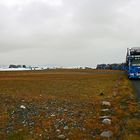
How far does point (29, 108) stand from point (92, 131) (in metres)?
5.69

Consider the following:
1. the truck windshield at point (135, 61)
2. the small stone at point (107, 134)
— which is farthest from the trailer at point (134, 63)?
the small stone at point (107, 134)

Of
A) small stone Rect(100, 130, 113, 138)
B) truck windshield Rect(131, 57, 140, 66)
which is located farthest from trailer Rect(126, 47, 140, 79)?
small stone Rect(100, 130, 113, 138)

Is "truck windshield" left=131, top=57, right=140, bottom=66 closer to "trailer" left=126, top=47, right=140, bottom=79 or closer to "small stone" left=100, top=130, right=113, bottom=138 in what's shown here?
"trailer" left=126, top=47, right=140, bottom=79

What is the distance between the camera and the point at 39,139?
10.8 metres

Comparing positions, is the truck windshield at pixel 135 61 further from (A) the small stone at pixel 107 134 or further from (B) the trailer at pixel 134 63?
(A) the small stone at pixel 107 134

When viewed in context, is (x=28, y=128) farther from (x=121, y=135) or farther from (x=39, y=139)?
(x=121, y=135)

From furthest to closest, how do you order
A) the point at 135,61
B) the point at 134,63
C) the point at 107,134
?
the point at 135,61 < the point at 134,63 < the point at 107,134

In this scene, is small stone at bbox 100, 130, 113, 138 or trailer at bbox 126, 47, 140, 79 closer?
small stone at bbox 100, 130, 113, 138

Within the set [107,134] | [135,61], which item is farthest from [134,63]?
[107,134]

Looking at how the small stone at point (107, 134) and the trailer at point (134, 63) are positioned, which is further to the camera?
the trailer at point (134, 63)

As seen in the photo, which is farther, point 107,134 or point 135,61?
point 135,61

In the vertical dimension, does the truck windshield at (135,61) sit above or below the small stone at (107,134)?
above

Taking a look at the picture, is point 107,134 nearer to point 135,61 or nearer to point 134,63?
point 134,63

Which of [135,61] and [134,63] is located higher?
[135,61]
